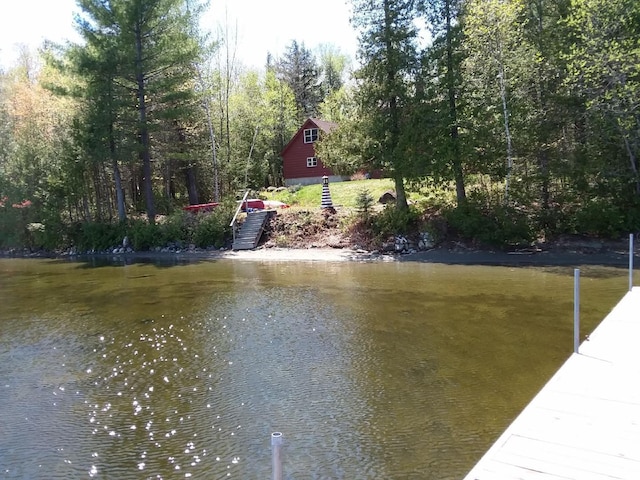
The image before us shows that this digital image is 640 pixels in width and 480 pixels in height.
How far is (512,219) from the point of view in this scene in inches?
714

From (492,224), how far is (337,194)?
10943mm

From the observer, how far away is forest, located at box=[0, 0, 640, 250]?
56.0 feet

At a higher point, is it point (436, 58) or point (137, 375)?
point (436, 58)

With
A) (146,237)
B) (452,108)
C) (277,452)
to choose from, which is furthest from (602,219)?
(146,237)

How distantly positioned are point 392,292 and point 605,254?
8125 millimetres

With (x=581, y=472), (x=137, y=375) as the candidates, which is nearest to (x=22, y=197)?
(x=137, y=375)

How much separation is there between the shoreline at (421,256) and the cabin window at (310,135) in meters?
16.2

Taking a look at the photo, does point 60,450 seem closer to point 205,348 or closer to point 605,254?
point 205,348

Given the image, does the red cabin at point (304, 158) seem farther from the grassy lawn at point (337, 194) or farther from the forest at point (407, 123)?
the forest at point (407, 123)

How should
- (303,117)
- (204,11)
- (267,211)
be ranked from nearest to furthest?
1. (267,211)
2. (204,11)
3. (303,117)

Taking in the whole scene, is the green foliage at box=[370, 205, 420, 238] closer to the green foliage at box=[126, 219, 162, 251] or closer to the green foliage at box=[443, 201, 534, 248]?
the green foliage at box=[443, 201, 534, 248]

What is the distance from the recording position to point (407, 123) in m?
19.9

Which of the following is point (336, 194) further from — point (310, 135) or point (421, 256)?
point (310, 135)


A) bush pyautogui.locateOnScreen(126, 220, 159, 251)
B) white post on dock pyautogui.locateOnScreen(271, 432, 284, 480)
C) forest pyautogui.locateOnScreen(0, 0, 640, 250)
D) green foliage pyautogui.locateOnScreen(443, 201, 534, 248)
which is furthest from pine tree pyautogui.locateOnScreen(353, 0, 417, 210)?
white post on dock pyautogui.locateOnScreen(271, 432, 284, 480)
